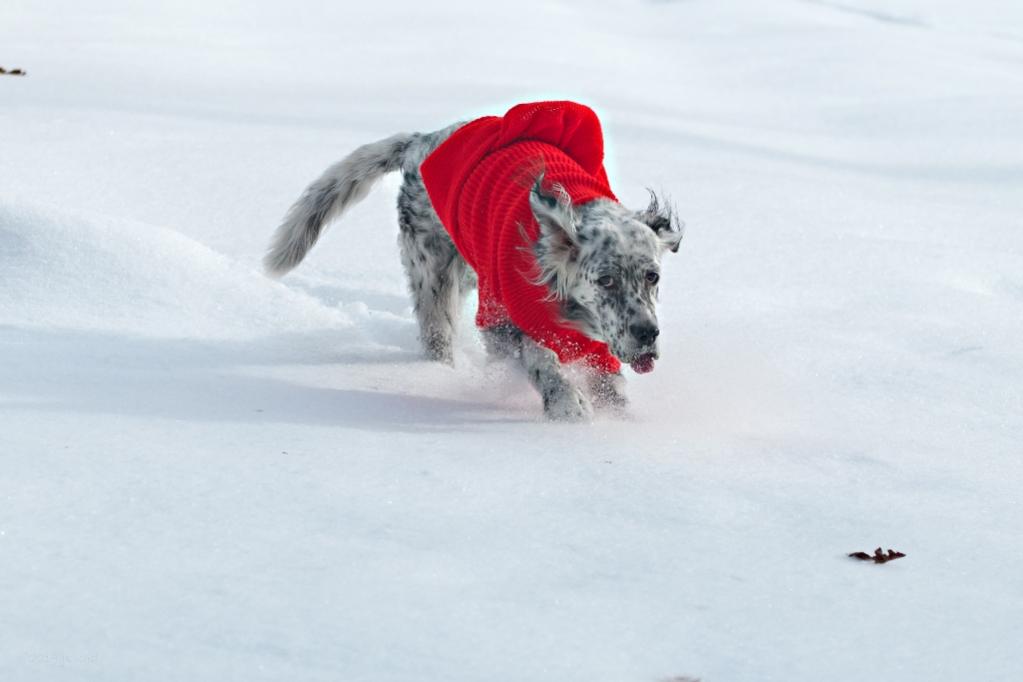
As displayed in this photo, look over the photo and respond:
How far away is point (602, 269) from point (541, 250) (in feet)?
0.70

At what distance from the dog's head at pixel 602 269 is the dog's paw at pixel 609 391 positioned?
0.42 ft

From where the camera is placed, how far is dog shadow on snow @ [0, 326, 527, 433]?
11.3 ft

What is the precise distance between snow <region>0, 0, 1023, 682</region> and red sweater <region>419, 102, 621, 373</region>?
0.89 feet

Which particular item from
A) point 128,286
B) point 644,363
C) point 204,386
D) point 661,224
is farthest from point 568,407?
point 128,286

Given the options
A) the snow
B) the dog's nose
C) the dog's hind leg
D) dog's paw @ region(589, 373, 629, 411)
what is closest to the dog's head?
the dog's nose

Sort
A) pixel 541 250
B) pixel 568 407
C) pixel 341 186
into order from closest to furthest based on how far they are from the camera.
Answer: pixel 568 407
pixel 541 250
pixel 341 186

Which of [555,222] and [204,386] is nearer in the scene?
[204,386]

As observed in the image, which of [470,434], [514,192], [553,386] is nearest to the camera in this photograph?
[470,434]

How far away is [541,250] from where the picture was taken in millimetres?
4141

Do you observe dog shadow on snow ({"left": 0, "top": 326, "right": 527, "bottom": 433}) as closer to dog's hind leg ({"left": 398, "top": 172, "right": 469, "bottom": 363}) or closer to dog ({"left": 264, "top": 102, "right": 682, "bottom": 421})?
dog ({"left": 264, "top": 102, "right": 682, "bottom": 421})

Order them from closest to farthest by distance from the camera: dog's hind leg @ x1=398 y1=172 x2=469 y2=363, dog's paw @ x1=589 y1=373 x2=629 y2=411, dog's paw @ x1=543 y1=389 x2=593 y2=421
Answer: dog's paw @ x1=543 y1=389 x2=593 y2=421 < dog's paw @ x1=589 y1=373 x2=629 y2=411 < dog's hind leg @ x1=398 y1=172 x2=469 y2=363

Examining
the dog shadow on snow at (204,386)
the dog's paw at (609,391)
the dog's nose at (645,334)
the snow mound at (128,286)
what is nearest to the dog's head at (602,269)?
the dog's nose at (645,334)

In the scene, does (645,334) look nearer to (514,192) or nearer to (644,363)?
(644,363)

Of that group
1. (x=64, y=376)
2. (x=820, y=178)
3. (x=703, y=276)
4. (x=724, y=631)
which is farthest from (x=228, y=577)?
(x=820, y=178)
